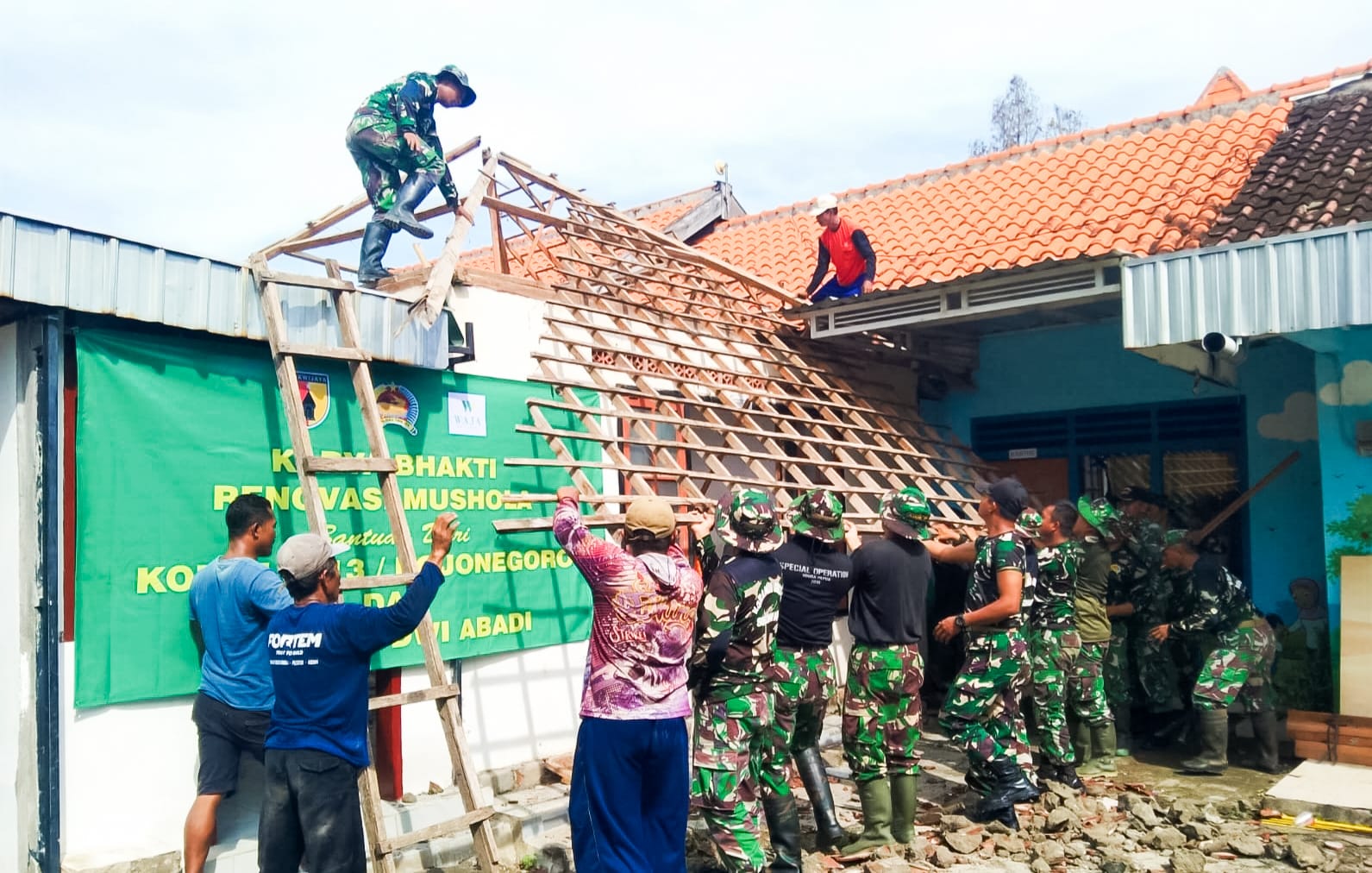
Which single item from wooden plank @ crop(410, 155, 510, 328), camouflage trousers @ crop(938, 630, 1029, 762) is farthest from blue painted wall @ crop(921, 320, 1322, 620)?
wooden plank @ crop(410, 155, 510, 328)

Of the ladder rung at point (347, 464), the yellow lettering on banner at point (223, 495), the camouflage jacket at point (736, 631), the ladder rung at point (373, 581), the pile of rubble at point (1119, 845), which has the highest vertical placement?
the ladder rung at point (347, 464)

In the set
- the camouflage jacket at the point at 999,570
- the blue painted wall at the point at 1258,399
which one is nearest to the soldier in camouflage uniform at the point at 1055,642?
the camouflage jacket at the point at 999,570

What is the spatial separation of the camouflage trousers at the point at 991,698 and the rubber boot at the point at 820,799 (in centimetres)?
98

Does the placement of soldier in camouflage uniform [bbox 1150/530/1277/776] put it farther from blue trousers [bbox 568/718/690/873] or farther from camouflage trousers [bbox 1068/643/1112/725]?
blue trousers [bbox 568/718/690/873]

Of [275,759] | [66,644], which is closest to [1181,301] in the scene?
[275,759]

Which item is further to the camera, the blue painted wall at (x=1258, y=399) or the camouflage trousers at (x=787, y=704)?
the blue painted wall at (x=1258, y=399)

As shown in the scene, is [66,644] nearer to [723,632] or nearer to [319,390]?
[319,390]

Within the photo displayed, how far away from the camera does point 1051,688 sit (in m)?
6.48

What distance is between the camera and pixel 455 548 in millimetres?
5570

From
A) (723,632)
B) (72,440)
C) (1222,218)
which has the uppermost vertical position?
(1222,218)

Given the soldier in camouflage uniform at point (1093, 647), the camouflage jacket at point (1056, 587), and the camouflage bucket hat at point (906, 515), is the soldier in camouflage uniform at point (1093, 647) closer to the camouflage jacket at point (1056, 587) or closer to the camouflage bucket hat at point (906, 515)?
the camouflage jacket at point (1056, 587)

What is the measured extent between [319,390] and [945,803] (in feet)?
14.0

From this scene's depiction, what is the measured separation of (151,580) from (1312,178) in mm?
8201

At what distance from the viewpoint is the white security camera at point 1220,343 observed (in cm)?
633
